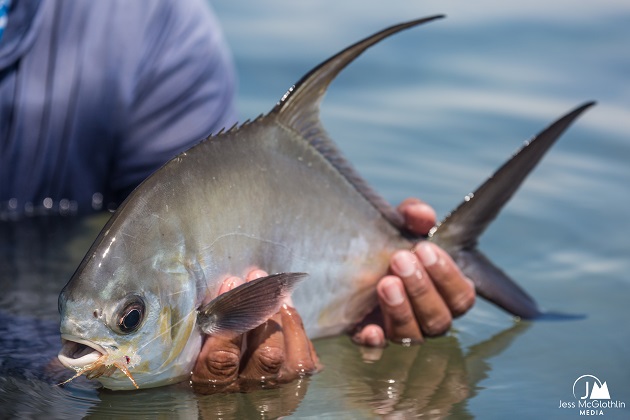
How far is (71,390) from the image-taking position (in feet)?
10.7

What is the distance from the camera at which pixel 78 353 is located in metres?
2.87

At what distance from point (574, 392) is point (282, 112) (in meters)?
1.29

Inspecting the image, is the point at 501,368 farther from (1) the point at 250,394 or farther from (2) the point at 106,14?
(2) the point at 106,14

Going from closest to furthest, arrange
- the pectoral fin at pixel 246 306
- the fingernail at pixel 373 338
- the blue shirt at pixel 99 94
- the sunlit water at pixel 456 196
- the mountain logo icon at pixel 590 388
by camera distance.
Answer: the pectoral fin at pixel 246 306
the sunlit water at pixel 456 196
the mountain logo icon at pixel 590 388
the fingernail at pixel 373 338
the blue shirt at pixel 99 94

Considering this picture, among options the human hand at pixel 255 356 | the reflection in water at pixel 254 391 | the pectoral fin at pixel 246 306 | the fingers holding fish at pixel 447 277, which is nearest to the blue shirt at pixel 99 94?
the reflection in water at pixel 254 391

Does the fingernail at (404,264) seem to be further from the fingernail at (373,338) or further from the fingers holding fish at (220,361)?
the fingers holding fish at (220,361)

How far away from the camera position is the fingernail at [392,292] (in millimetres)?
3588

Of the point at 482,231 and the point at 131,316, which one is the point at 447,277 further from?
the point at 131,316

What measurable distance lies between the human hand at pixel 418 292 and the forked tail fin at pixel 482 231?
2.3 inches

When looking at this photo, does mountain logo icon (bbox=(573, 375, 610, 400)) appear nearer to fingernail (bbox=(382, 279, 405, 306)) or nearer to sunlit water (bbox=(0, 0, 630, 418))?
sunlit water (bbox=(0, 0, 630, 418))

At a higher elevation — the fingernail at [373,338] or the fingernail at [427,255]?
the fingernail at [427,255]

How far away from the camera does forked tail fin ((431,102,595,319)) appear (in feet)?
12.0

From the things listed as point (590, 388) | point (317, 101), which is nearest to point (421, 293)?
point (590, 388)

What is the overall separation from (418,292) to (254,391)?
2.16ft
